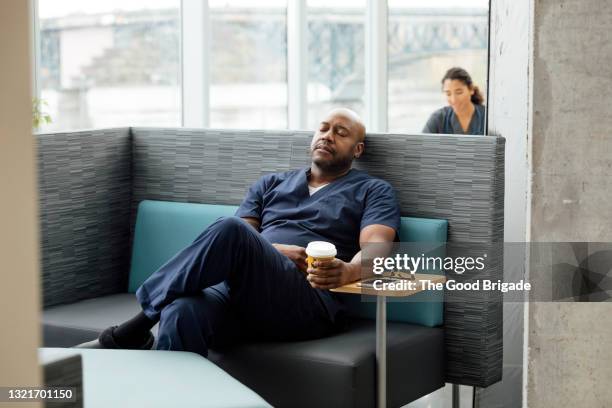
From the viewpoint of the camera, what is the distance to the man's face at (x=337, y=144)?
10.5ft

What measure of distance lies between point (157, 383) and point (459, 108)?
336cm

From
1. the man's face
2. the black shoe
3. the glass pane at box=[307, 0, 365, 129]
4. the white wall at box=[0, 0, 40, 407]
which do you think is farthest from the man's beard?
the glass pane at box=[307, 0, 365, 129]

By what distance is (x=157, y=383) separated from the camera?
229cm

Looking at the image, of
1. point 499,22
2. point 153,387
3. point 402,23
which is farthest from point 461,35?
point 153,387

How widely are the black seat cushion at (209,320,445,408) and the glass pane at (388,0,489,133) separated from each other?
3904mm

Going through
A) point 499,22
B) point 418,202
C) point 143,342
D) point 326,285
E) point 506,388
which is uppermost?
point 499,22

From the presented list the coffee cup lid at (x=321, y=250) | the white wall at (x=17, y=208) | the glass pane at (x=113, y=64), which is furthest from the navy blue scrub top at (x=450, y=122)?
the white wall at (x=17, y=208)

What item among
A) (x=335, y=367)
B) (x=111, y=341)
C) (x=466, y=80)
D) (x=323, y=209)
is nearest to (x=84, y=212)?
(x=111, y=341)

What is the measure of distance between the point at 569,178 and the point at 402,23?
4675 mm

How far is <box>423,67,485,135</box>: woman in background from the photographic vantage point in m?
5.15

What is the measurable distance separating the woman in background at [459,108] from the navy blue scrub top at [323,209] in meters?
2.05

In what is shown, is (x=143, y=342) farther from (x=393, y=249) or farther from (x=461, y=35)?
(x=461, y=35)

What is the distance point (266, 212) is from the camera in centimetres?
331

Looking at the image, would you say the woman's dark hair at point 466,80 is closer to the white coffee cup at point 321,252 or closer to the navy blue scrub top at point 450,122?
the navy blue scrub top at point 450,122
